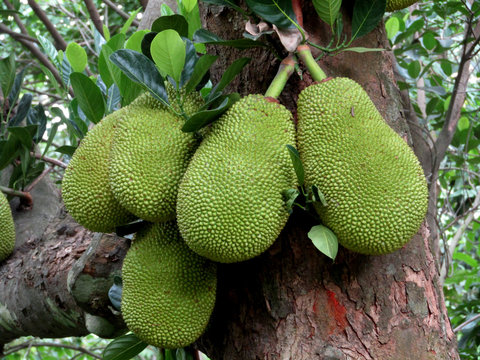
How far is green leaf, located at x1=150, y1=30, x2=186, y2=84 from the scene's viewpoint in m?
0.81

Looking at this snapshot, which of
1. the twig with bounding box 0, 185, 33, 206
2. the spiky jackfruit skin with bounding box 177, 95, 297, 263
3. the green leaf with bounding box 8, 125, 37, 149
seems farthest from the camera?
the twig with bounding box 0, 185, 33, 206

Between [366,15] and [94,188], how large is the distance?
1.81 ft

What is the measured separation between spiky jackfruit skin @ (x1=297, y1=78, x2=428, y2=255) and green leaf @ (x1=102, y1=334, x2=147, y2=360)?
528 mm

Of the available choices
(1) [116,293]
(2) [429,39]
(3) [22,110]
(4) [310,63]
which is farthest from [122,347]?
(2) [429,39]

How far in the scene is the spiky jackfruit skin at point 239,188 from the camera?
695 mm

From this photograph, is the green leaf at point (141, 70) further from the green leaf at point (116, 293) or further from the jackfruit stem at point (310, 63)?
the green leaf at point (116, 293)

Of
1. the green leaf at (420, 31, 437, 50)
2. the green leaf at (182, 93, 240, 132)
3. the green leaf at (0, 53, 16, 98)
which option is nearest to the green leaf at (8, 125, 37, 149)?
the green leaf at (0, 53, 16, 98)

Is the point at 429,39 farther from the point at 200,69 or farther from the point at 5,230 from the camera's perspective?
the point at 5,230

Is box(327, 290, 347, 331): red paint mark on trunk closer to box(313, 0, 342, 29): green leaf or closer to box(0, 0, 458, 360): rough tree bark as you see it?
box(0, 0, 458, 360): rough tree bark

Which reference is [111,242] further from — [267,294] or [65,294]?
[267,294]

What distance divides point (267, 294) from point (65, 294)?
693 millimetres

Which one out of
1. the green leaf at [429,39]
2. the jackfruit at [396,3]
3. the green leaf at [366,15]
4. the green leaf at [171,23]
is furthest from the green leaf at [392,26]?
the green leaf at [171,23]

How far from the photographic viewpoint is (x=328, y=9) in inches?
32.9

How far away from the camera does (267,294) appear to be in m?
0.82
